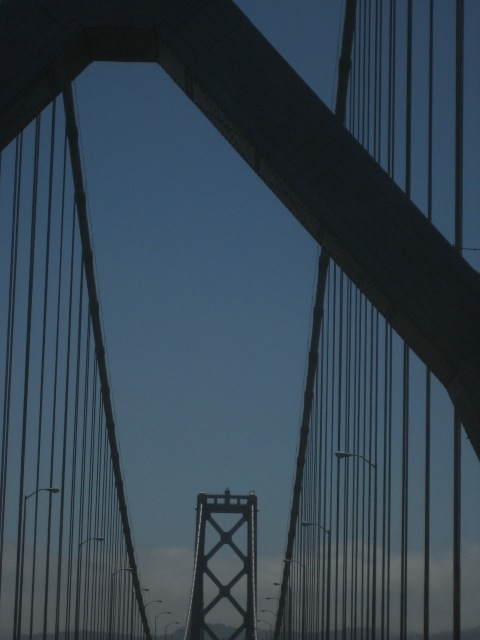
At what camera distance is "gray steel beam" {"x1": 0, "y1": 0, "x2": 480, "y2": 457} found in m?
11.5

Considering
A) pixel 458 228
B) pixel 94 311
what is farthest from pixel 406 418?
pixel 94 311

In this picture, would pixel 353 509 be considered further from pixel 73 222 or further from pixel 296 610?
pixel 296 610

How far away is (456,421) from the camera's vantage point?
529 inches

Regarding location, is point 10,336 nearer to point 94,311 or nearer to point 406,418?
point 406,418

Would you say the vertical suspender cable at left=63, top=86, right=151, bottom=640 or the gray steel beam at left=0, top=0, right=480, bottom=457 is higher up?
the vertical suspender cable at left=63, top=86, right=151, bottom=640

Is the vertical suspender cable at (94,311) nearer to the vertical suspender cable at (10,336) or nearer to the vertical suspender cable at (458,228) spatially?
the vertical suspender cable at (10,336)

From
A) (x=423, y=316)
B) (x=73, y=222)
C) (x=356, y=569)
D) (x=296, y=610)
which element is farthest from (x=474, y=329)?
(x=296, y=610)

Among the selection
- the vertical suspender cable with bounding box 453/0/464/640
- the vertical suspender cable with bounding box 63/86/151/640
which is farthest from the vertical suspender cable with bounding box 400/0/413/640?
the vertical suspender cable with bounding box 63/86/151/640

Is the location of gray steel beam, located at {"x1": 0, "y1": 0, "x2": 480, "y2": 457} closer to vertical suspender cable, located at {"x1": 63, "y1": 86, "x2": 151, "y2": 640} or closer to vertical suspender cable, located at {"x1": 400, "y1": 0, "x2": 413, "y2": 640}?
vertical suspender cable, located at {"x1": 400, "y1": 0, "x2": 413, "y2": 640}

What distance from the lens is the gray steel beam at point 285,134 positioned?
11.5 m

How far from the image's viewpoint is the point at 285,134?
12219mm

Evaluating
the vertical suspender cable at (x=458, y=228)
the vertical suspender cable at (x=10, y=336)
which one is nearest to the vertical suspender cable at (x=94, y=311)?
the vertical suspender cable at (x=10, y=336)

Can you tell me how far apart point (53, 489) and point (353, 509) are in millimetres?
5521

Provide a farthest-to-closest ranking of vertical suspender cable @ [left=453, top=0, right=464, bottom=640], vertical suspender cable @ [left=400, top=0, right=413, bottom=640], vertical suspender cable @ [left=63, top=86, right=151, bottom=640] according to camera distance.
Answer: vertical suspender cable @ [left=63, top=86, right=151, bottom=640] → vertical suspender cable @ [left=400, top=0, right=413, bottom=640] → vertical suspender cable @ [left=453, top=0, right=464, bottom=640]
